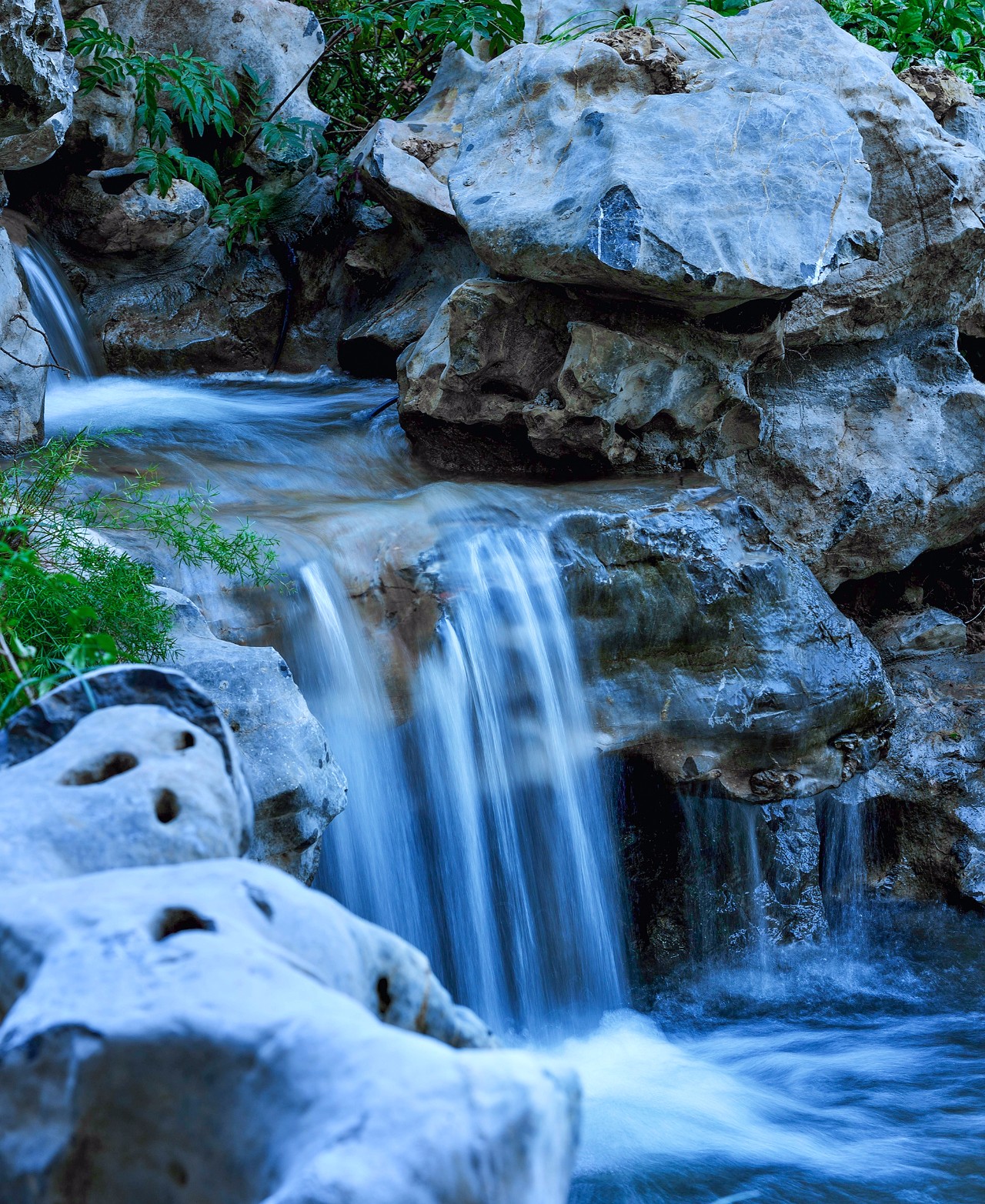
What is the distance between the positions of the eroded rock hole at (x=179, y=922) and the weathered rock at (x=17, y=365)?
13.1 ft

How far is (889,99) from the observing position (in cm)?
527

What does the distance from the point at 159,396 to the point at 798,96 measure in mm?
3663

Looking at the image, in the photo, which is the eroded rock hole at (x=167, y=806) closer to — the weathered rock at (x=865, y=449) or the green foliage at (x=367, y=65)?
the weathered rock at (x=865, y=449)

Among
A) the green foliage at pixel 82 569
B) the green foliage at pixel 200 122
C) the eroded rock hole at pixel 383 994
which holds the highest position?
the green foliage at pixel 200 122

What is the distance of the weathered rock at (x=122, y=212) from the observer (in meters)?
6.45

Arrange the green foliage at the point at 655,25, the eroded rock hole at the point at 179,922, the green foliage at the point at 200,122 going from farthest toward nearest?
the green foliage at the point at 200,122, the green foliage at the point at 655,25, the eroded rock hole at the point at 179,922

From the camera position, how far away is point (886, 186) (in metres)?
5.27

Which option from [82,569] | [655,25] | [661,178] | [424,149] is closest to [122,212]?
[424,149]

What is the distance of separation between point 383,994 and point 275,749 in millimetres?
1353

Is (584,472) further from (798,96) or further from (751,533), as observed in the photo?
(798,96)

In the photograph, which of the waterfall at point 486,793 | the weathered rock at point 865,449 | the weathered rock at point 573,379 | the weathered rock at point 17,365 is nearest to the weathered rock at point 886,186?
the weathered rock at point 865,449

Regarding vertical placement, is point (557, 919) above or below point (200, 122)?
below

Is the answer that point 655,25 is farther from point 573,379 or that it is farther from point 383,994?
point 383,994

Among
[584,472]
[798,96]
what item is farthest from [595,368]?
[798,96]
